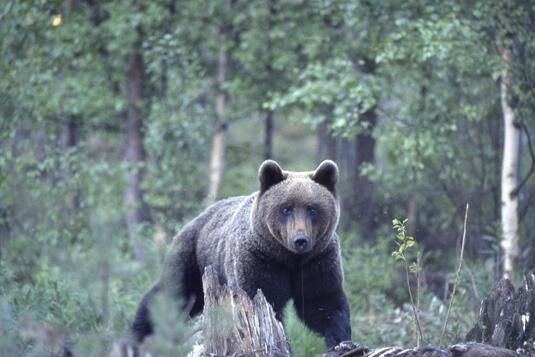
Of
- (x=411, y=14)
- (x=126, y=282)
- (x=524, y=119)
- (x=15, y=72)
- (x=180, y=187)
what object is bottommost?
(x=126, y=282)

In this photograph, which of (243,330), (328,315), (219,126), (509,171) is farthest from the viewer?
(219,126)

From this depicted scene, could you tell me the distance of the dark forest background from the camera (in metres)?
9.08

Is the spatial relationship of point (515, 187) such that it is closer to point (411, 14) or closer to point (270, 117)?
point (411, 14)

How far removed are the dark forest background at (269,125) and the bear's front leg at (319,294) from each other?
378 mm

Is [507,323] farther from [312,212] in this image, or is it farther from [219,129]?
[219,129]

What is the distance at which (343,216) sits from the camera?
12.8m

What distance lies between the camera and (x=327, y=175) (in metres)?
6.73

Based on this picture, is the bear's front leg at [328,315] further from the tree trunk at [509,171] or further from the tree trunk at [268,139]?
the tree trunk at [268,139]

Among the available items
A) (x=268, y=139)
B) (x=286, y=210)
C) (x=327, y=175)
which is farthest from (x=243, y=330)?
(x=268, y=139)

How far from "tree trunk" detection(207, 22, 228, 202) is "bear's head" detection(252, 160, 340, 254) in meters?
6.77

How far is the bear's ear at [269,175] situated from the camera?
6.60 meters

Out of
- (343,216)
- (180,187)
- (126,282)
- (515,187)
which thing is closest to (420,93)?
(343,216)

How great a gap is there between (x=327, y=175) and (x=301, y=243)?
78 cm

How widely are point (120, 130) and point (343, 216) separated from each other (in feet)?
14.7
